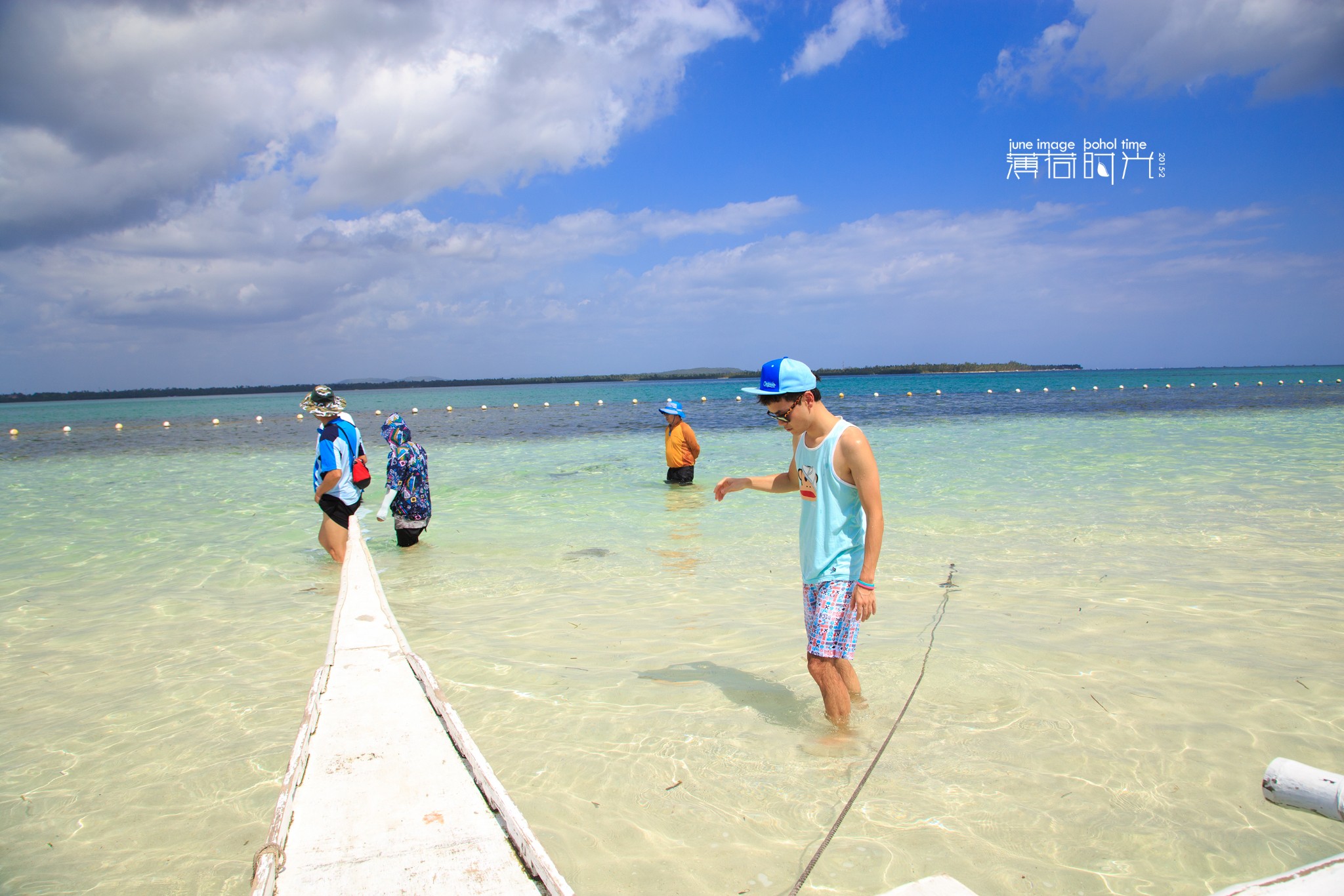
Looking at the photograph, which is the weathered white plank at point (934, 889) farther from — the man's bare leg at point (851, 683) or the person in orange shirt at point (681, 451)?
the person in orange shirt at point (681, 451)

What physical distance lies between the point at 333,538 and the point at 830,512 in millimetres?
6414

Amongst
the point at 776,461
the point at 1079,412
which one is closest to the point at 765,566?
the point at 776,461

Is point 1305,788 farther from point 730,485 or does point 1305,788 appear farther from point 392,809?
point 392,809

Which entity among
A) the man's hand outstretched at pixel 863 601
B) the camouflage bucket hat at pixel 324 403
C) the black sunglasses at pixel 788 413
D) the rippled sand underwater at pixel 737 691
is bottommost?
the rippled sand underwater at pixel 737 691

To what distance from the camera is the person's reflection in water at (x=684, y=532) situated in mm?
7984

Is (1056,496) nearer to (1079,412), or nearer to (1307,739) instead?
(1307,739)

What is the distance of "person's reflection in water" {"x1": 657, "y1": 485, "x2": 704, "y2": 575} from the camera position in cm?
798

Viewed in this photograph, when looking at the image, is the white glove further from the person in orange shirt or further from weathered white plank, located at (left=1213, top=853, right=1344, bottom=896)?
weathered white plank, located at (left=1213, top=853, right=1344, bottom=896)

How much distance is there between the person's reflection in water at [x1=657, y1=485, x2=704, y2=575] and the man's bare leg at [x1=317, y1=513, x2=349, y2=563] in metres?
3.55

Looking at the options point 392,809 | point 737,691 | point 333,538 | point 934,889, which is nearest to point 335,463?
point 333,538

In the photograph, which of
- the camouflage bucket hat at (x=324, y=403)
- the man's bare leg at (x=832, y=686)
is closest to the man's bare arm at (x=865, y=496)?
the man's bare leg at (x=832, y=686)

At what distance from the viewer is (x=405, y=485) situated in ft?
29.1

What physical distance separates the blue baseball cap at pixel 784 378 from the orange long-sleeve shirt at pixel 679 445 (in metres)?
9.50

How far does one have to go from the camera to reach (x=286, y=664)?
5.36m
